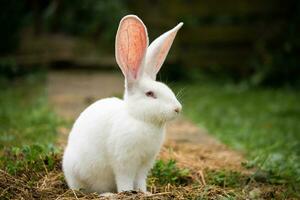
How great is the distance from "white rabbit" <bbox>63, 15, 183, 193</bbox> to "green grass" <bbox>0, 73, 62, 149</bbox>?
1.30 meters

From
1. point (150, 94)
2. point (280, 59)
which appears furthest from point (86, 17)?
point (150, 94)

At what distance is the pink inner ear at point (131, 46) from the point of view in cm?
353

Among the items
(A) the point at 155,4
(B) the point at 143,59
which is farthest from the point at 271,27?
(B) the point at 143,59

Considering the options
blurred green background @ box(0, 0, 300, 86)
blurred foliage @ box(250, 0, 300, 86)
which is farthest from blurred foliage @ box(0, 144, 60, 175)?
blurred foliage @ box(250, 0, 300, 86)

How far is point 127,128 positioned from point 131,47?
1.61 feet

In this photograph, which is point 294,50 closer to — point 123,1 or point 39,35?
point 123,1

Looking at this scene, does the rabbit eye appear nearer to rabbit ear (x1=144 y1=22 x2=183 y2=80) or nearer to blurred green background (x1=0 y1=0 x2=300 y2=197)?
rabbit ear (x1=144 y1=22 x2=183 y2=80)

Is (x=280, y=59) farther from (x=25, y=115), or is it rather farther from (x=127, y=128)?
(x=127, y=128)

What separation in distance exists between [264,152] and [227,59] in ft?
16.6

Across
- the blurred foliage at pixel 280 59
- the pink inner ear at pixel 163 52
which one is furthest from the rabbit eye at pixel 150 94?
the blurred foliage at pixel 280 59

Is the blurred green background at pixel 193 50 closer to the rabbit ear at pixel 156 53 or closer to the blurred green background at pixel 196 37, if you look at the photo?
the blurred green background at pixel 196 37

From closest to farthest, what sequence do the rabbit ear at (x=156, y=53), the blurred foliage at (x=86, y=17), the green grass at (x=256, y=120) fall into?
the rabbit ear at (x=156, y=53)
the green grass at (x=256, y=120)
the blurred foliage at (x=86, y=17)

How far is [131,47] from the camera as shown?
3.55 metres

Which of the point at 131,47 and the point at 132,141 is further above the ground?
the point at 131,47
